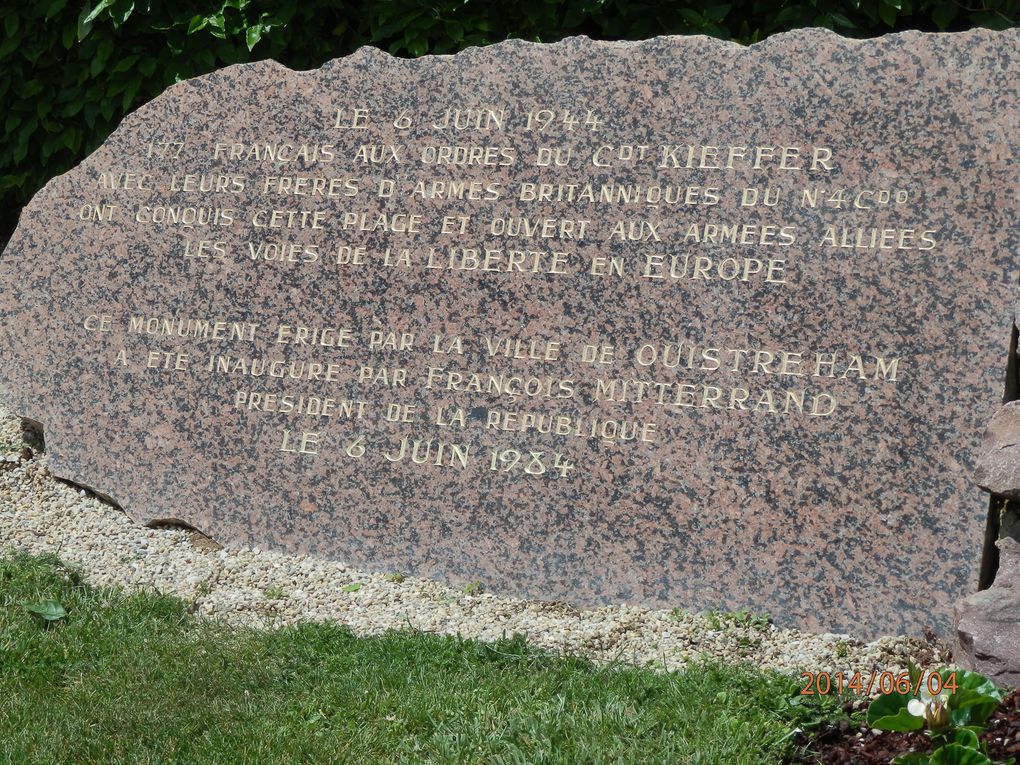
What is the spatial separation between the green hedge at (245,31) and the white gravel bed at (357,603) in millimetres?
2809

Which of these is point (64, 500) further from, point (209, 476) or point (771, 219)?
point (771, 219)

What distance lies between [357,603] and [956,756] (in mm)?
2387

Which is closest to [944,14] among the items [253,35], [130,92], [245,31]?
[253,35]

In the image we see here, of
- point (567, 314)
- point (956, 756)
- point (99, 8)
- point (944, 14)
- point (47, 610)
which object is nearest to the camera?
point (956, 756)

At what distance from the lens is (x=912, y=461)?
4.28 meters

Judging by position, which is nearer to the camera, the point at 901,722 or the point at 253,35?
the point at 901,722

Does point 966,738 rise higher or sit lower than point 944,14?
lower

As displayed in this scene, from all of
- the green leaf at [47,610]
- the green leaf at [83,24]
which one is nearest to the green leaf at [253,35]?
the green leaf at [83,24]

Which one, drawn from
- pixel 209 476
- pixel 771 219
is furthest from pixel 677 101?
pixel 209 476

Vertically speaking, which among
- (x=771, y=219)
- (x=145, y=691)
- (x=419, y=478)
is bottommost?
(x=145, y=691)

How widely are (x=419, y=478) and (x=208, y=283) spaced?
1.36 meters

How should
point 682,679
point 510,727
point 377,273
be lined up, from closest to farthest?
point 510,727 → point 682,679 → point 377,273

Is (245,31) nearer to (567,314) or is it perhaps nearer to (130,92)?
(130,92)
